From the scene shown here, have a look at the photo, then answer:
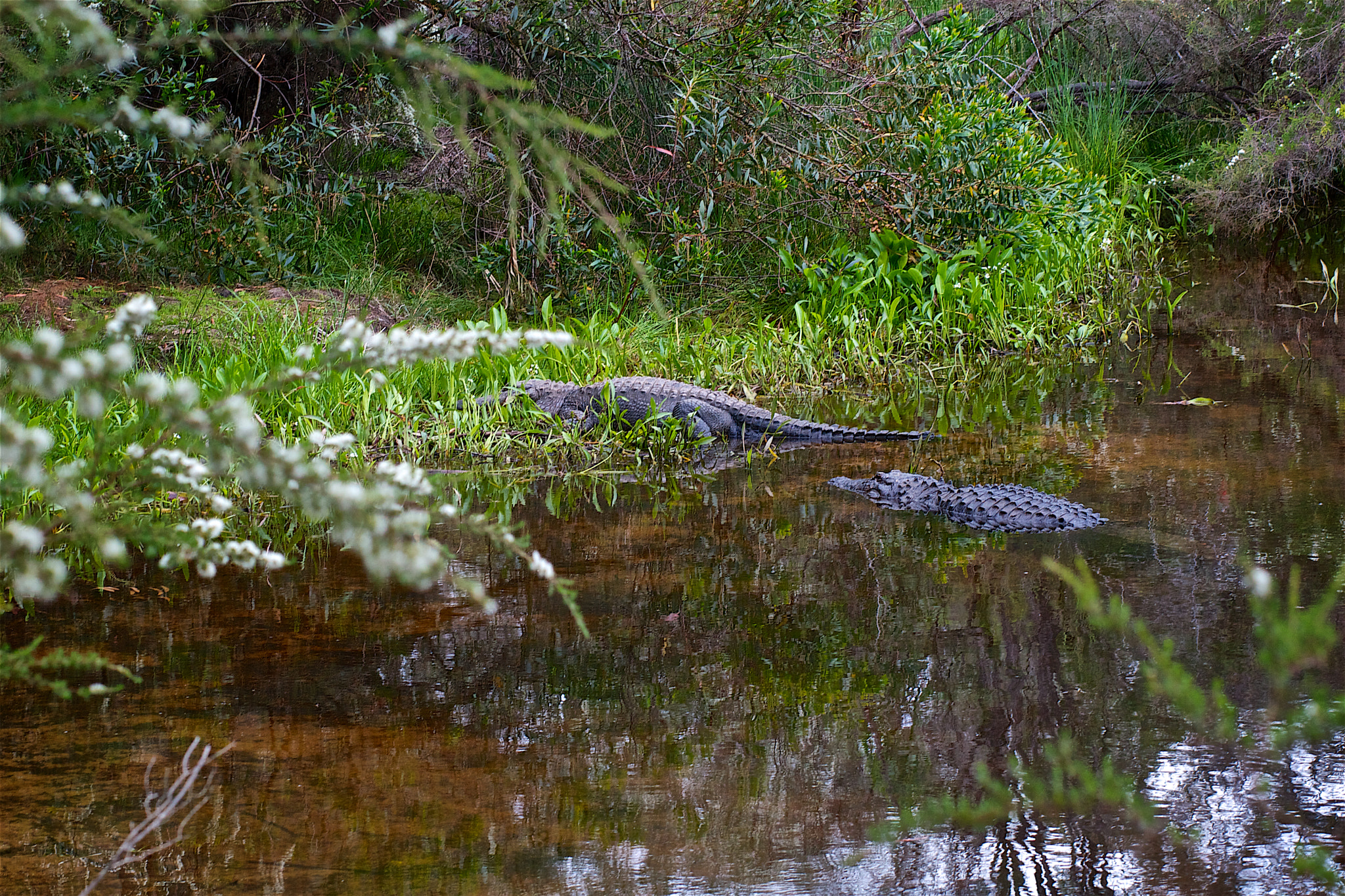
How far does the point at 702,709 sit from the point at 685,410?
3.03 metres

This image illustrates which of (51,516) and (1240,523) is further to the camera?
(1240,523)

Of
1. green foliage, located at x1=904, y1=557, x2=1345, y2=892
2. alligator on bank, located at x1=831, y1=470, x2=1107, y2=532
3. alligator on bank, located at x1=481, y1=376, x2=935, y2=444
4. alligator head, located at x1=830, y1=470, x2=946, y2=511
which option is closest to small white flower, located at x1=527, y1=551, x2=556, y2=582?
green foliage, located at x1=904, y1=557, x2=1345, y2=892

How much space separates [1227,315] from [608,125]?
16.4ft

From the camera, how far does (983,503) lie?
4562 millimetres

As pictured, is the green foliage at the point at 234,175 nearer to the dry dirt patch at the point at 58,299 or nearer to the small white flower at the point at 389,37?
the dry dirt patch at the point at 58,299

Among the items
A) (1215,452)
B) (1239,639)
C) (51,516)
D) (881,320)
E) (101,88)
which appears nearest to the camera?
(1239,639)

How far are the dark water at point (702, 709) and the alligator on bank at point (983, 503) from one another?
88mm

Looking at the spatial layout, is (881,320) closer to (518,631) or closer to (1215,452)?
(1215,452)

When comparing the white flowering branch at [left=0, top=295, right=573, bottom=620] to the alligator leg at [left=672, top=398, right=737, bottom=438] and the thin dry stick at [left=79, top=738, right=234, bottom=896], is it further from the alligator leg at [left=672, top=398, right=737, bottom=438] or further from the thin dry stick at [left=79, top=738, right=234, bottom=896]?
the alligator leg at [left=672, top=398, right=737, bottom=438]

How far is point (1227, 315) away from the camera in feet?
29.2

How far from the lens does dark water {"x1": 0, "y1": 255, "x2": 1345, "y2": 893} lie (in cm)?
248

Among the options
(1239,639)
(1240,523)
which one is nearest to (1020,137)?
(1240,523)

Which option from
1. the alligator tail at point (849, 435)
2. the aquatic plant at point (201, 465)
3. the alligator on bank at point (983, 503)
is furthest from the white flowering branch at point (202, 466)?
the alligator tail at point (849, 435)

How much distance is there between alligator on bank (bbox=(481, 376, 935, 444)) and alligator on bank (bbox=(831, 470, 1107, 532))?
956 millimetres
